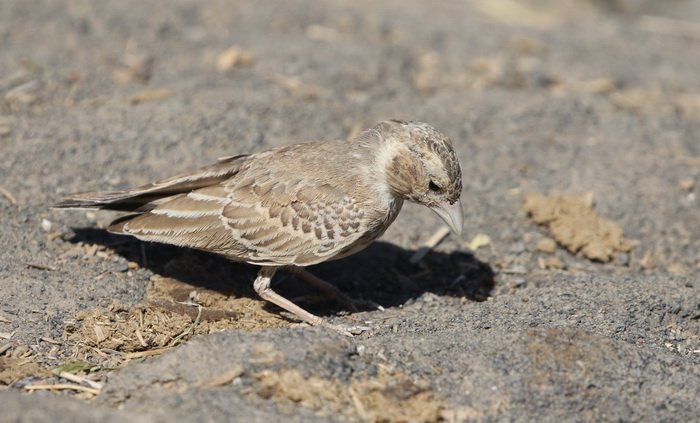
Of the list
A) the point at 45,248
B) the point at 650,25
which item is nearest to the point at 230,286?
the point at 45,248

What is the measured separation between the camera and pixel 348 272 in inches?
276

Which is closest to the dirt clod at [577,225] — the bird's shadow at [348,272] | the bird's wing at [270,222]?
the bird's shadow at [348,272]

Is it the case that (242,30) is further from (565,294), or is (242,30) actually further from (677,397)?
(677,397)

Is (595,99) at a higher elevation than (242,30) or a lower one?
lower

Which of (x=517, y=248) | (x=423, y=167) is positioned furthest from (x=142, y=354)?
(x=517, y=248)

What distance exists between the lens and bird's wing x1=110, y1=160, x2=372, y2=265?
6.02 meters

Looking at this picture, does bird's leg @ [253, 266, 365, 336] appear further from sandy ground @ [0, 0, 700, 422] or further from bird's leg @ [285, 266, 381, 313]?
bird's leg @ [285, 266, 381, 313]

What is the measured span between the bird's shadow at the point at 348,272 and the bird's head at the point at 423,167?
896mm

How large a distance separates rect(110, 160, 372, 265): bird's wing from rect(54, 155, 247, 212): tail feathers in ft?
0.53

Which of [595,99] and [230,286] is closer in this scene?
[230,286]

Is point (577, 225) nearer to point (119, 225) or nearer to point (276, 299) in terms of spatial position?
point (276, 299)

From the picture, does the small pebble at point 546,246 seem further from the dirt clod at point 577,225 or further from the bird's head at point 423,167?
the bird's head at point 423,167

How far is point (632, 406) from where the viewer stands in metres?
4.84

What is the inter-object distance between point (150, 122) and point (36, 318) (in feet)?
Result: 9.24
